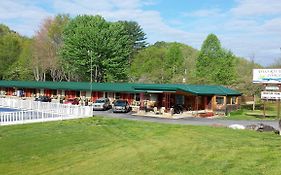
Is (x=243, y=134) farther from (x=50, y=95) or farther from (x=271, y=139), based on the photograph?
(x=50, y=95)

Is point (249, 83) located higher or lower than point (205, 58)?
lower

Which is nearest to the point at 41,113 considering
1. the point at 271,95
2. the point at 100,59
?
the point at 271,95

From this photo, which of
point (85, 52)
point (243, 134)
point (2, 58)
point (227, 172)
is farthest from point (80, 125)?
point (2, 58)

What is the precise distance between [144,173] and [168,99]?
3171 centimetres

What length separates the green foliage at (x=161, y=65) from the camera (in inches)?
2946

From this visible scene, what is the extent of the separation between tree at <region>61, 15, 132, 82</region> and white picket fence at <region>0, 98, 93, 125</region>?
28.3 meters

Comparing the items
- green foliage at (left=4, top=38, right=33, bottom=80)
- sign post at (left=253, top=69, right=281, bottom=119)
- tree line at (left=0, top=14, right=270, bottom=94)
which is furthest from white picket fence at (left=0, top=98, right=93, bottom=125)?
green foliage at (left=4, top=38, right=33, bottom=80)

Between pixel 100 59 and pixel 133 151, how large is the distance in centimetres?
5307

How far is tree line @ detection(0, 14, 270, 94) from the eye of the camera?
66812 mm

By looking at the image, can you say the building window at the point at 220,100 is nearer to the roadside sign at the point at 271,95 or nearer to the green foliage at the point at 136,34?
the roadside sign at the point at 271,95

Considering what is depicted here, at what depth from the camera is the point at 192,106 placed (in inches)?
1770

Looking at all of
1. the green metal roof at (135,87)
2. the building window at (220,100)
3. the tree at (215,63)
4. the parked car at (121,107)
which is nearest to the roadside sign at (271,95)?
the green metal roof at (135,87)

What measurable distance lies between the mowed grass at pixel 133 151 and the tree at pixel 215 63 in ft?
145

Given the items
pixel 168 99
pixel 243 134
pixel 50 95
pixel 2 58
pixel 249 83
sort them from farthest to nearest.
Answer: pixel 2 58 → pixel 50 95 → pixel 249 83 → pixel 168 99 → pixel 243 134
